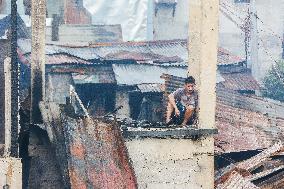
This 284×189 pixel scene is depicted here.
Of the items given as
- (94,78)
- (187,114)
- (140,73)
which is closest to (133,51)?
(140,73)

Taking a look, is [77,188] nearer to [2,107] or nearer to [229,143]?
[2,107]

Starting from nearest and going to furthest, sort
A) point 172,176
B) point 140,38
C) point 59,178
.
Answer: point 59,178
point 172,176
point 140,38

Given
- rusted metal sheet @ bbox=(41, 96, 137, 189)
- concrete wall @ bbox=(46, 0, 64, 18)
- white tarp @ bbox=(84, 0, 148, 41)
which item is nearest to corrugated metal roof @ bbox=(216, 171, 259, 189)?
rusted metal sheet @ bbox=(41, 96, 137, 189)

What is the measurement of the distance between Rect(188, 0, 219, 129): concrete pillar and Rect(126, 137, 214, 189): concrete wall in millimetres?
483

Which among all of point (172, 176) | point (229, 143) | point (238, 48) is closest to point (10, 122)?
point (172, 176)

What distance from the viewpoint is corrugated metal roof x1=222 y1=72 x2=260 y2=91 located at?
1476cm

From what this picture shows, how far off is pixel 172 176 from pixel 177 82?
4.03 meters

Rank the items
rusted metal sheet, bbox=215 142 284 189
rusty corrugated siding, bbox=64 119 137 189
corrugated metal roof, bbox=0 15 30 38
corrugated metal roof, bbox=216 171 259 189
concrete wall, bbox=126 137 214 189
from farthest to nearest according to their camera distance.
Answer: corrugated metal roof, bbox=0 15 30 38
concrete wall, bbox=126 137 214 189
rusted metal sheet, bbox=215 142 284 189
corrugated metal roof, bbox=216 171 259 189
rusty corrugated siding, bbox=64 119 137 189

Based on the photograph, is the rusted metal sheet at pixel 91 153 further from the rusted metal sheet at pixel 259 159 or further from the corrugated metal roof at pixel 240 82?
the corrugated metal roof at pixel 240 82

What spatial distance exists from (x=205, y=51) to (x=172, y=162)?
1.97m

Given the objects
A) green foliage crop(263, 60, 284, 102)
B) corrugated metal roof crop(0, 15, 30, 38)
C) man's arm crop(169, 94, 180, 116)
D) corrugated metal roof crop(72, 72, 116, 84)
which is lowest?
man's arm crop(169, 94, 180, 116)

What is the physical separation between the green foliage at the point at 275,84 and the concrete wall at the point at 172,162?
13.7m

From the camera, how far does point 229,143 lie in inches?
382

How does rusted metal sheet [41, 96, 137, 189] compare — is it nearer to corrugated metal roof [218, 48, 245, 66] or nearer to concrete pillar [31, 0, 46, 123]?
concrete pillar [31, 0, 46, 123]
